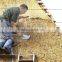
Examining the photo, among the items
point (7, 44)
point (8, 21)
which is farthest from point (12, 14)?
point (7, 44)

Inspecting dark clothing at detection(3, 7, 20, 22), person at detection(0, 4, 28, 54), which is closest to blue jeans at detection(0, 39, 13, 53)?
person at detection(0, 4, 28, 54)

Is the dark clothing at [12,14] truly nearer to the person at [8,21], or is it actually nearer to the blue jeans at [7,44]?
the person at [8,21]

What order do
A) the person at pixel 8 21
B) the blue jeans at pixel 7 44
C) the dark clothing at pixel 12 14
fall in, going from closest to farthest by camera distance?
the blue jeans at pixel 7 44 → the person at pixel 8 21 → the dark clothing at pixel 12 14

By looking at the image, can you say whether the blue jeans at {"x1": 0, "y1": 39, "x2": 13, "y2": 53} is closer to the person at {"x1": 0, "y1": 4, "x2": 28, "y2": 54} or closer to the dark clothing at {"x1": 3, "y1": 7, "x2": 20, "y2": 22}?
the person at {"x1": 0, "y1": 4, "x2": 28, "y2": 54}

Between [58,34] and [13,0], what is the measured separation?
→ 1.07 m

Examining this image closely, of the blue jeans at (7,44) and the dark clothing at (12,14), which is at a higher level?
the dark clothing at (12,14)

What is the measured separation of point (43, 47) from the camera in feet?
11.2

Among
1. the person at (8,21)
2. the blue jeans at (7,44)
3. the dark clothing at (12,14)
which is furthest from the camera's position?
the dark clothing at (12,14)

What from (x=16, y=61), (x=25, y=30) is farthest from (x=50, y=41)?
(x=16, y=61)

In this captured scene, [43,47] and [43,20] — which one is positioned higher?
[43,20]

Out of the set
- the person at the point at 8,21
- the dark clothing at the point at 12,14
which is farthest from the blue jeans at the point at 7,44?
the dark clothing at the point at 12,14

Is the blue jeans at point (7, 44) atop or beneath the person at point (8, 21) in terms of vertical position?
beneath

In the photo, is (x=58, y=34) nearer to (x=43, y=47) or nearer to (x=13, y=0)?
(x=43, y=47)

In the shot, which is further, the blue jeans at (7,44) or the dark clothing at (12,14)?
the dark clothing at (12,14)
